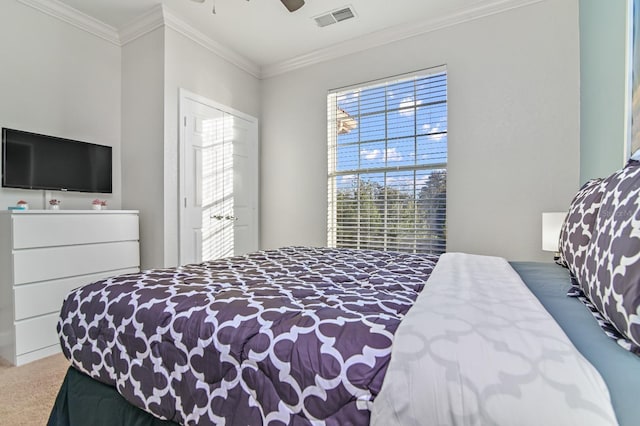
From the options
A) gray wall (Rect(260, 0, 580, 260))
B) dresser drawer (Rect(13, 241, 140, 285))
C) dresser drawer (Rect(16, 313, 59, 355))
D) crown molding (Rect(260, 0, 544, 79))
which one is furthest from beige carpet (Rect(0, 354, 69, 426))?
crown molding (Rect(260, 0, 544, 79))

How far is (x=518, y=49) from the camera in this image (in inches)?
107

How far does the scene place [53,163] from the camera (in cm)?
268

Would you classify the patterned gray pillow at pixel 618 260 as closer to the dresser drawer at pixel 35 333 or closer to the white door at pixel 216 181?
the white door at pixel 216 181

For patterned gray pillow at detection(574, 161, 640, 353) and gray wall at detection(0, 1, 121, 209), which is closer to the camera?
patterned gray pillow at detection(574, 161, 640, 353)

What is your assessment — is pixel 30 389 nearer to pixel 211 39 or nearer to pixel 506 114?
pixel 211 39

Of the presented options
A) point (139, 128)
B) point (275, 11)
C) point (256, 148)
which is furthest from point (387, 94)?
point (139, 128)

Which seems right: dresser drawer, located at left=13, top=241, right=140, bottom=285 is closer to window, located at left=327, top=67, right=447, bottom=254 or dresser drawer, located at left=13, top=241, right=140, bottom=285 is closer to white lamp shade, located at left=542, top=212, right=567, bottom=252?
window, located at left=327, top=67, right=447, bottom=254

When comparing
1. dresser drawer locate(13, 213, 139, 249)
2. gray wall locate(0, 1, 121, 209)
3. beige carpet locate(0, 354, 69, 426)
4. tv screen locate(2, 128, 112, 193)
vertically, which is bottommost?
beige carpet locate(0, 354, 69, 426)

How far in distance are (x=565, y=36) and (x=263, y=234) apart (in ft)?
11.8

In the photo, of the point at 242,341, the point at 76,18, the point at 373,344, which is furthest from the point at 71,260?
the point at 373,344

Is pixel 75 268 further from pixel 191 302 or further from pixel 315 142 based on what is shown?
pixel 315 142

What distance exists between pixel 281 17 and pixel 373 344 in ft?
10.6

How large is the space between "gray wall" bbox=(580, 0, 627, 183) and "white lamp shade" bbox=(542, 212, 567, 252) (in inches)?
14.2

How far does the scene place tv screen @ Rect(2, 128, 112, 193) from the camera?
8.02ft
